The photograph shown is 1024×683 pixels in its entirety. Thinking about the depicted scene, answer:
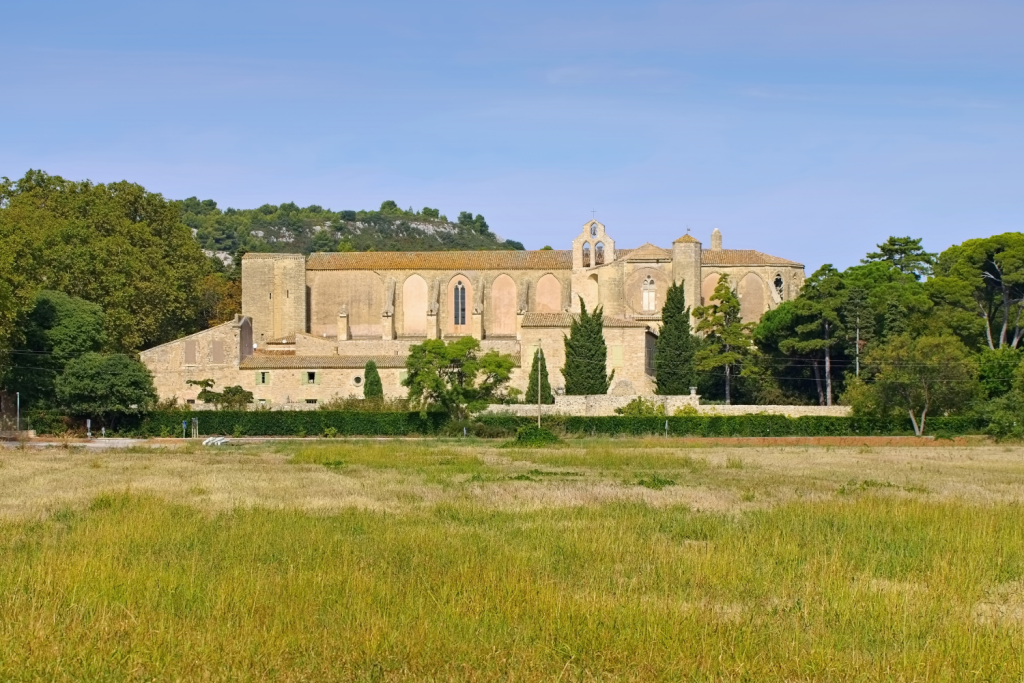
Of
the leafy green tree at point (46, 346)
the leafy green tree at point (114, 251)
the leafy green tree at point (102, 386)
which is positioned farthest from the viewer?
the leafy green tree at point (114, 251)

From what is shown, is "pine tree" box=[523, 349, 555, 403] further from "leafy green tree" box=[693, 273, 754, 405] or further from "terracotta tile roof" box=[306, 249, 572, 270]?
"terracotta tile roof" box=[306, 249, 572, 270]

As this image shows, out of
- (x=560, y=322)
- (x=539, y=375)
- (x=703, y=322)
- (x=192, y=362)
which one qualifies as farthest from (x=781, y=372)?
(x=192, y=362)

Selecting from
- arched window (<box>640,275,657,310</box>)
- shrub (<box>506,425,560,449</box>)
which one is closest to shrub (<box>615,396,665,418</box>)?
shrub (<box>506,425,560,449</box>)

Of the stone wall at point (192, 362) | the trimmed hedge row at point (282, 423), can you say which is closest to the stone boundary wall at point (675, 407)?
the trimmed hedge row at point (282, 423)

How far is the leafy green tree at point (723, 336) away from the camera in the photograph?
56.3m

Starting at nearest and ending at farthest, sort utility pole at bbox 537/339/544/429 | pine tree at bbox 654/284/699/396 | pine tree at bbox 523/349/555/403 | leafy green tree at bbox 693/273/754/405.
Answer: utility pole at bbox 537/339/544/429 < pine tree at bbox 523/349/555/403 < pine tree at bbox 654/284/699/396 < leafy green tree at bbox 693/273/754/405

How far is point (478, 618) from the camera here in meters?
10.0

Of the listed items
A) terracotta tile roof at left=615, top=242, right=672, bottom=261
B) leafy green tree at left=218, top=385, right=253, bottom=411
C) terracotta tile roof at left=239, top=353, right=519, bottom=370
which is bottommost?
leafy green tree at left=218, top=385, right=253, bottom=411

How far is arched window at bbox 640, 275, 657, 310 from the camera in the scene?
6556 cm

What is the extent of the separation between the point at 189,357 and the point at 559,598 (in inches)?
1913

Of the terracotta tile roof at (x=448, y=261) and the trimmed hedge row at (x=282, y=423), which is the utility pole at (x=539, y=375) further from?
the terracotta tile roof at (x=448, y=261)

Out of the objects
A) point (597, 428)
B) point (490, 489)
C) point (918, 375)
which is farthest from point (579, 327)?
point (490, 489)

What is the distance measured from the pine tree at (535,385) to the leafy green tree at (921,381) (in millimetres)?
13323

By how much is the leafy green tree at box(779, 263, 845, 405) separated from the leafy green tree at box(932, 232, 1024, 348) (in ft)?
16.4
